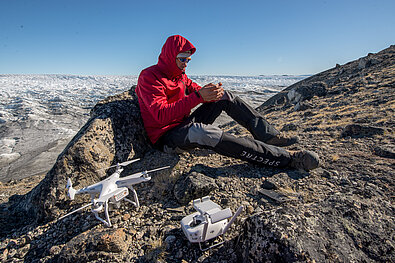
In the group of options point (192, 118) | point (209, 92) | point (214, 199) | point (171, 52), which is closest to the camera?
point (214, 199)

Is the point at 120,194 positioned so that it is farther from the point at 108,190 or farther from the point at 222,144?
the point at 222,144

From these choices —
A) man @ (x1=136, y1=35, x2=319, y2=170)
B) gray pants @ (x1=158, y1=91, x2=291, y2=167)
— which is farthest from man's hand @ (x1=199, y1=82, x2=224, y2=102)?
gray pants @ (x1=158, y1=91, x2=291, y2=167)

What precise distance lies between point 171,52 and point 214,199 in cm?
197

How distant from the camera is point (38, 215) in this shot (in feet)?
8.02

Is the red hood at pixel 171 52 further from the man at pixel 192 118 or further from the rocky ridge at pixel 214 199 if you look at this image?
the rocky ridge at pixel 214 199

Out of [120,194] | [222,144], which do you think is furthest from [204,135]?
[120,194]

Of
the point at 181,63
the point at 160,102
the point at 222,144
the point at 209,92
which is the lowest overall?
the point at 222,144

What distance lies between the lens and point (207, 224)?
158 centimetres

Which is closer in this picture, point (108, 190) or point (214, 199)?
point (108, 190)

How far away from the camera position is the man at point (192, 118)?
2652mm

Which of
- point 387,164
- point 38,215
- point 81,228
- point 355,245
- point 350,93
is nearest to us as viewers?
point 355,245

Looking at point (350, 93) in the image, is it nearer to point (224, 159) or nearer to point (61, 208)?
point (224, 159)

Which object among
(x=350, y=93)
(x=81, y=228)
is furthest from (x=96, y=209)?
(x=350, y=93)

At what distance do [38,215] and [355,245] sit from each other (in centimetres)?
294
